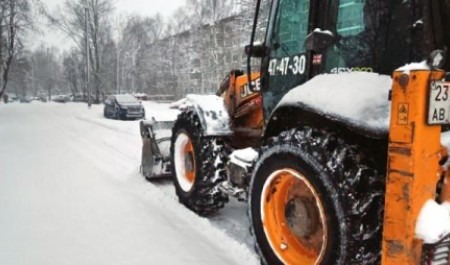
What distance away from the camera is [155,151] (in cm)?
666

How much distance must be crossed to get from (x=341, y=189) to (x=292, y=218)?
724 mm

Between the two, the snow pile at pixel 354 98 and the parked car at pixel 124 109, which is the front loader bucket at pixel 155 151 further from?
the parked car at pixel 124 109

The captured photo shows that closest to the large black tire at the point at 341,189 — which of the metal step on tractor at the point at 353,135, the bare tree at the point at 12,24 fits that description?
the metal step on tractor at the point at 353,135

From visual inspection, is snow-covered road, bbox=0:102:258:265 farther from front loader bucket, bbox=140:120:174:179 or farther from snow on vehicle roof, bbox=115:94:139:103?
snow on vehicle roof, bbox=115:94:139:103

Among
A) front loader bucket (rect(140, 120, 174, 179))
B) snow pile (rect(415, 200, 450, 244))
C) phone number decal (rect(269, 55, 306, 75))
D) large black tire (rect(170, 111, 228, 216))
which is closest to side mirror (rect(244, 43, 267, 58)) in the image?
phone number decal (rect(269, 55, 306, 75))

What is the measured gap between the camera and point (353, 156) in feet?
8.73

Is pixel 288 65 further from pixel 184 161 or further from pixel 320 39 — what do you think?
pixel 184 161

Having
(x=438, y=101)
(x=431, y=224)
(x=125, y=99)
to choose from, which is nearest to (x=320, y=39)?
(x=438, y=101)

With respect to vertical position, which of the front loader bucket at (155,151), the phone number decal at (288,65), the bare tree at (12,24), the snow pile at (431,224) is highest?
the bare tree at (12,24)

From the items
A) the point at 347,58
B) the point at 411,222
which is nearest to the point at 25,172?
the point at 347,58

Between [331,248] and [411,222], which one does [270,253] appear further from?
[411,222]

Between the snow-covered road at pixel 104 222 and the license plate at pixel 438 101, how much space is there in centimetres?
218

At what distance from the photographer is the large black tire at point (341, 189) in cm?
253

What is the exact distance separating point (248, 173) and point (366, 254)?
1.65 meters
